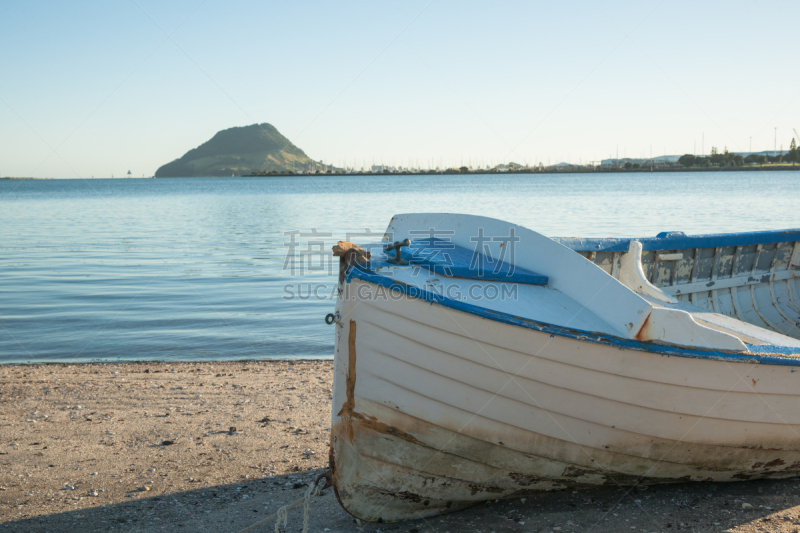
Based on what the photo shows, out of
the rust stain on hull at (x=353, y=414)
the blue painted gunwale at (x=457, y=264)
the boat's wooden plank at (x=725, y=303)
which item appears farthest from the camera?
the boat's wooden plank at (x=725, y=303)

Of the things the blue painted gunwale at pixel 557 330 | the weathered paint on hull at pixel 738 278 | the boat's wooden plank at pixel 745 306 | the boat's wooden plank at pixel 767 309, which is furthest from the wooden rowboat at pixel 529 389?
the boat's wooden plank at pixel 767 309

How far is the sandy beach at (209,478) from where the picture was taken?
3.88 m

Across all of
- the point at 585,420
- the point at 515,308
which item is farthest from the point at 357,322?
the point at 585,420

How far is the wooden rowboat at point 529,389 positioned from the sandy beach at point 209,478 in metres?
0.19

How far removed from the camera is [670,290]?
6.34 meters

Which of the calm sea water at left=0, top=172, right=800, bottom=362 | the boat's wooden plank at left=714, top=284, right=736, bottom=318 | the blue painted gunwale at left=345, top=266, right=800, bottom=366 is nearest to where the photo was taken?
the blue painted gunwale at left=345, top=266, right=800, bottom=366

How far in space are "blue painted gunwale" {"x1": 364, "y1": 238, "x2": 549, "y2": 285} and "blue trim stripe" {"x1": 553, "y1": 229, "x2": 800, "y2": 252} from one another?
3.67 ft

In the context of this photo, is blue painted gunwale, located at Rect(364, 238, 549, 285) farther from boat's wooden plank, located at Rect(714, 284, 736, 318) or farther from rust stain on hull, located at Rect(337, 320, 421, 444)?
boat's wooden plank, located at Rect(714, 284, 736, 318)

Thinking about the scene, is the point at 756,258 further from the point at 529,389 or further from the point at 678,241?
the point at 529,389

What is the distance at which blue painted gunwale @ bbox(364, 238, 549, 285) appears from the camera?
4.09 m

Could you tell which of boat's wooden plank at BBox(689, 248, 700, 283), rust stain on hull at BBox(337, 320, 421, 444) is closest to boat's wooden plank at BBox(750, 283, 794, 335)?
boat's wooden plank at BBox(689, 248, 700, 283)

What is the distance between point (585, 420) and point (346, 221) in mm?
27425

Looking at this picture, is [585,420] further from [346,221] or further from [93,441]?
[346,221]

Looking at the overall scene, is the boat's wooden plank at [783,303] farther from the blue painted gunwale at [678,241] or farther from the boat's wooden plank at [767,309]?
the blue painted gunwale at [678,241]
